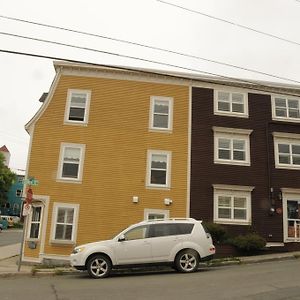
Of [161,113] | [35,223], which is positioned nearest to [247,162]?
[161,113]

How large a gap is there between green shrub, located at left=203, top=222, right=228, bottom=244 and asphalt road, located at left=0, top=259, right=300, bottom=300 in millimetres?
5573

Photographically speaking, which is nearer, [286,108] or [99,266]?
[99,266]

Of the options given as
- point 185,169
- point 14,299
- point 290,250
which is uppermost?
point 185,169

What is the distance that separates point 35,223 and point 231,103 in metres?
12.2

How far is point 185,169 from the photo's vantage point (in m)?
23.3

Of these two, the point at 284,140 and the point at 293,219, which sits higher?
the point at 284,140

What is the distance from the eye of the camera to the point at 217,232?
21.3 metres

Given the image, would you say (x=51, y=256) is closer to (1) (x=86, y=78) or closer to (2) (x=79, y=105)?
(2) (x=79, y=105)

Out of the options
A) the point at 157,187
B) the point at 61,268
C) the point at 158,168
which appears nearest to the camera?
the point at 61,268

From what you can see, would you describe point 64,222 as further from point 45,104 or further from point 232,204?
point 232,204

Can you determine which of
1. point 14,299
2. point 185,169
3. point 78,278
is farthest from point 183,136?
point 14,299

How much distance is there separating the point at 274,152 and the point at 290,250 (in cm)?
533

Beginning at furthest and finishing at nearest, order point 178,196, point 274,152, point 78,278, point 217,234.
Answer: point 274,152 → point 178,196 → point 217,234 → point 78,278

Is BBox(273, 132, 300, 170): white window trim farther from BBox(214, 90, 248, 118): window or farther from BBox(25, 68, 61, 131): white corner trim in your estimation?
BBox(25, 68, 61, 131): white corner trim
